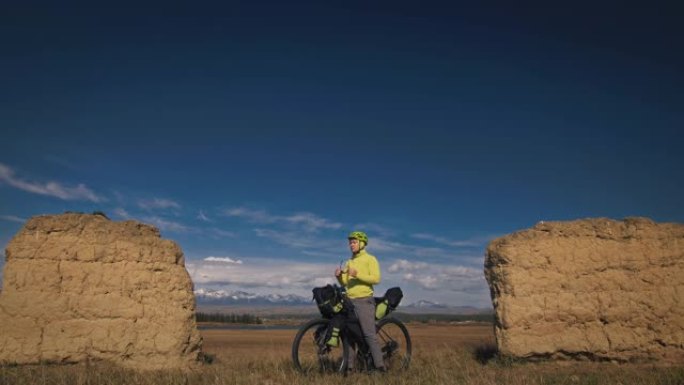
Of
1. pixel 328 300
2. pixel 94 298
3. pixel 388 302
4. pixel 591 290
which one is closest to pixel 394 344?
pixel 388 302

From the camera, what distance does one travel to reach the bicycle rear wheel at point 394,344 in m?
8.62

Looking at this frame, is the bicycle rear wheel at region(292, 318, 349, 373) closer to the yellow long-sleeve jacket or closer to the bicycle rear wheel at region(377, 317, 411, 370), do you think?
the yellow long-sleeve jacket

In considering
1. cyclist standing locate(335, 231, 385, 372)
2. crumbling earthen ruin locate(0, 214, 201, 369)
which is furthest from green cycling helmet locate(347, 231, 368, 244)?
crumbling earthen ruin locate(0, 214, 201, 369)

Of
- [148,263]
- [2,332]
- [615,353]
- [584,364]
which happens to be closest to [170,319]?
[148,263]

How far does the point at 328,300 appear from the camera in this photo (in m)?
7.87

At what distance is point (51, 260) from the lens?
8938mm

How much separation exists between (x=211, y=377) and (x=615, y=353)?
736 centimetres

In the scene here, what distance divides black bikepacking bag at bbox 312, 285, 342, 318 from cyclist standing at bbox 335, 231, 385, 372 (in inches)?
8.7

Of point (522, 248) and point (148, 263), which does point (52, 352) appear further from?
point (522, 248)

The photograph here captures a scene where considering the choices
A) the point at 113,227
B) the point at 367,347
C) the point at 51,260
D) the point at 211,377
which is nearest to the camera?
the point at 211,377

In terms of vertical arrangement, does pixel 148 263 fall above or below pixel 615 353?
above

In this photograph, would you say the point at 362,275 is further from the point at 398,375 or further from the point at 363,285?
the point at 398,375

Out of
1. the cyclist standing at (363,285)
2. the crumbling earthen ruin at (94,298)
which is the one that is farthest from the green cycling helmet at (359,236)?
the crumbling earthen ruin at (94,298)

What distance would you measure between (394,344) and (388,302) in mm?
826
